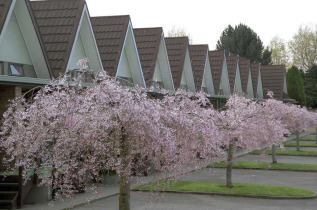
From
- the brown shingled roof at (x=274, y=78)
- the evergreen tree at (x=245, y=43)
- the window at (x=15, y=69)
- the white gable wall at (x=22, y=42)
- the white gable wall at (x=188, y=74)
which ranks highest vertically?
the evergreen tree at (x=245, y=43)

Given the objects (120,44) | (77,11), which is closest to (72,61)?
(77,11)

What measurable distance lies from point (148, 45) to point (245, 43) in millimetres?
55366

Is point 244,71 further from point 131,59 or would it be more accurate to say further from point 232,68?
point 131,59

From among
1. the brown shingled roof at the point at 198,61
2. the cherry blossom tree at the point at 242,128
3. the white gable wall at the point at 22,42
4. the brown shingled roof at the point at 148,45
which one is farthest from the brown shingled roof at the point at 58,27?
the brown shingled roof at the point at 198,61

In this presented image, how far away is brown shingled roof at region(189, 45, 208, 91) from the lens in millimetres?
38156

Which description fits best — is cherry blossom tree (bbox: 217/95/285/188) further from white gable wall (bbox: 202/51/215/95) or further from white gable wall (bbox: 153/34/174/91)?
white gable wall (bbox: 202/51/215/95)

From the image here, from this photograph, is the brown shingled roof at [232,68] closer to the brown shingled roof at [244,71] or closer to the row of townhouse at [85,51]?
the row of townhouse at [85,51]

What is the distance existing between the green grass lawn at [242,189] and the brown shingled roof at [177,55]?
1244cm

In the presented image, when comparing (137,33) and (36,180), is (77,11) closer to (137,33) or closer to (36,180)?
(36,180)

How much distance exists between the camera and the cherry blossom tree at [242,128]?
858 inches

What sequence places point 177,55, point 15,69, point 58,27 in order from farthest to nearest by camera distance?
point 177,55 < point 58,27 < point 15,69

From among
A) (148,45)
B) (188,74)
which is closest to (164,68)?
(148,45)

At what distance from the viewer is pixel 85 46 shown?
24.4 m

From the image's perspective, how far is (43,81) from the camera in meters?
18.0
